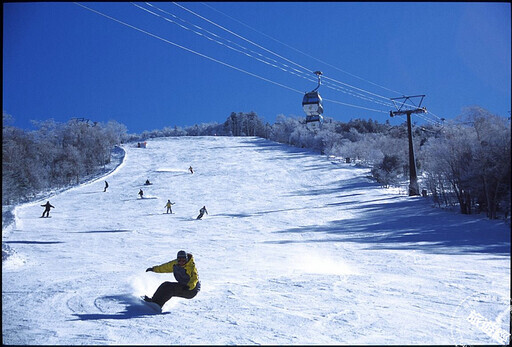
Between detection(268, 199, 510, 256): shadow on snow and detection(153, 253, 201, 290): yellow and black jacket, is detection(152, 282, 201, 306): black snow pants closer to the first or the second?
detection(153, 253, 201, 290): yellow and black jacket

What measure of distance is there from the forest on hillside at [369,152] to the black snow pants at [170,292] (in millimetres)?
2887

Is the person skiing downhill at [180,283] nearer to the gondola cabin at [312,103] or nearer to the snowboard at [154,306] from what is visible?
the snowboard at [154,306]

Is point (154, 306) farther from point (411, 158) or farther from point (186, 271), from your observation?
point (411, 158)

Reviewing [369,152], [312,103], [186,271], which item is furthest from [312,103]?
[369,152]

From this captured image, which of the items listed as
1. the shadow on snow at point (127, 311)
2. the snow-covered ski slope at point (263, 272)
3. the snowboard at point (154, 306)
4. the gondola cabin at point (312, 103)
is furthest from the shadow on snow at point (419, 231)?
the shadow on snow at point (127, 311)

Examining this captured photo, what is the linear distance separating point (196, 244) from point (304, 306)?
8.84 m

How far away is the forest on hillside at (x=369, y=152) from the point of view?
21.7ft

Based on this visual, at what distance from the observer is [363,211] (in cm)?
2300

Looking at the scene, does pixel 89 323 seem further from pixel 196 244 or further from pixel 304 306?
pixel 196 244

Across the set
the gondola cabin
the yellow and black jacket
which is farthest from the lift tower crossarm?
the yellow and black jacket

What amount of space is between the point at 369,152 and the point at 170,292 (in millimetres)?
49329

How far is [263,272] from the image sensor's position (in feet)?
31.4

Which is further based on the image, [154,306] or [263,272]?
[263,272]

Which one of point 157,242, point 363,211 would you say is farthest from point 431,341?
point 363,211
